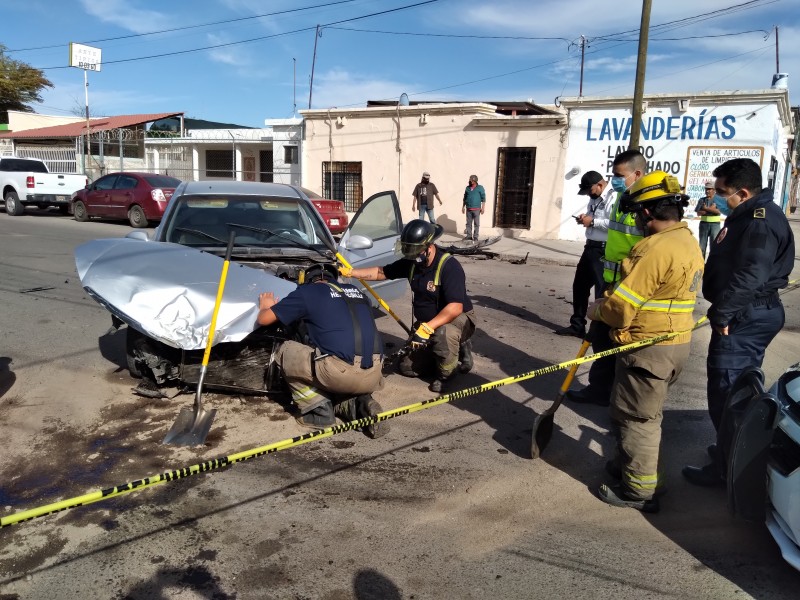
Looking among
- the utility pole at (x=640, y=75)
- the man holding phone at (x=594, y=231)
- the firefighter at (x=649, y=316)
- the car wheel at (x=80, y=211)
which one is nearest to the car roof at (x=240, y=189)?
the man holding phone at (x=594, y=231)

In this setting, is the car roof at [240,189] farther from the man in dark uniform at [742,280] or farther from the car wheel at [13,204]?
the car wheel at [13,204]

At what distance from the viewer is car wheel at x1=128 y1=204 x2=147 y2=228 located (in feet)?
53.0

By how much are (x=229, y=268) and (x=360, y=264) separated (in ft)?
5.07

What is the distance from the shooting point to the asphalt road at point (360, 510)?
8.61 ft

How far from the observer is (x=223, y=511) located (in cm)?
312

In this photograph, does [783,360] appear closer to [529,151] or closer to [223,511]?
[223,511]

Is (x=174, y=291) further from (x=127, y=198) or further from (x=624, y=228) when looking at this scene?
(x=127, y=198)

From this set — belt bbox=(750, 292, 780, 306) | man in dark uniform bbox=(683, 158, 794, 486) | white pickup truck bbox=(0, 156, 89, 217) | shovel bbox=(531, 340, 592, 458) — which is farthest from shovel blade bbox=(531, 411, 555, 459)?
white pickup truck bbox=(0, 156, 89, 217)

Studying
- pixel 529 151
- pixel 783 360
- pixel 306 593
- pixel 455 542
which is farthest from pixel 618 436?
pixel 529 151

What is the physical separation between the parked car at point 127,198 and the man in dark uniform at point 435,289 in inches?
494

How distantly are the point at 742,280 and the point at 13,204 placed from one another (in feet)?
67.3

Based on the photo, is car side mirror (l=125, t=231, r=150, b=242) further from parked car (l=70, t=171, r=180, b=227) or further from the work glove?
parked car (l=70, t=171, r=180, b=227)

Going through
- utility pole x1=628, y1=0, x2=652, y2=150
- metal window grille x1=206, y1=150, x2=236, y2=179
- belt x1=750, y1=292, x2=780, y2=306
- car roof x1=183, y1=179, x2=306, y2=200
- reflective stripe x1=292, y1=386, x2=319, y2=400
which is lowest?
reflective stripe x1=292, y1=386, x2=319, y2=400

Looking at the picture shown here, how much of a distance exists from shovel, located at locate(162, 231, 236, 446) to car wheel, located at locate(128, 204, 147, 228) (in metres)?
13.5
